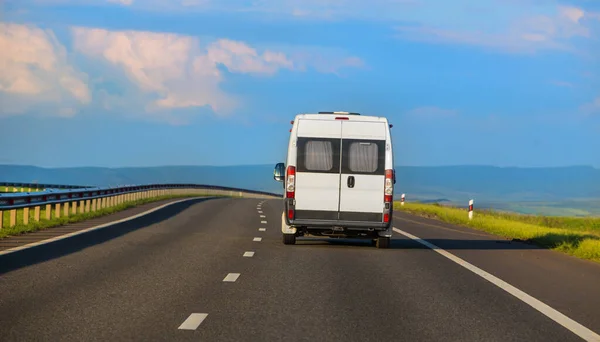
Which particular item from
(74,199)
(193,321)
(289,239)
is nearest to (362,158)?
(289,239)

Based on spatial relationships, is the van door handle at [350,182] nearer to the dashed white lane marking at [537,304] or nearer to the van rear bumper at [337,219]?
the van rear bumper at [337,219]

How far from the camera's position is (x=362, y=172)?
18453 mm

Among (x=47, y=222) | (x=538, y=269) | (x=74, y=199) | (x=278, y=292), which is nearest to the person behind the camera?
(x=278, y=292)

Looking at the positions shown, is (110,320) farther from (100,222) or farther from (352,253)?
(100,222)

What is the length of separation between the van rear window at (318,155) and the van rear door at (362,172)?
265 mm

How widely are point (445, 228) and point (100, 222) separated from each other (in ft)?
33.4

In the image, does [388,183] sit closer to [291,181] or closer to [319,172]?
[319,172]

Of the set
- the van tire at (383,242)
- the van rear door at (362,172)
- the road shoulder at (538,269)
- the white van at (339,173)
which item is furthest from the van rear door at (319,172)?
the road shoulder at (538,269)

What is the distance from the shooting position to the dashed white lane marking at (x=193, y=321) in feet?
29.8

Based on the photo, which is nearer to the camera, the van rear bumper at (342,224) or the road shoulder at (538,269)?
the road shoulder at (538,269)

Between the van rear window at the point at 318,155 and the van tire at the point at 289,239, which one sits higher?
the van rear window at the point at 318,155

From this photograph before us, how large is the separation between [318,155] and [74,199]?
12720 mm

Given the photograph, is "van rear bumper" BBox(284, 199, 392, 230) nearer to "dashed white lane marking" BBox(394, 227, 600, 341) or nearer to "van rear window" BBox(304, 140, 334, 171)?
"van rear window" BBox(304, 140, 334, 171)

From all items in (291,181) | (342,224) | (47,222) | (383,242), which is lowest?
(47,222)
